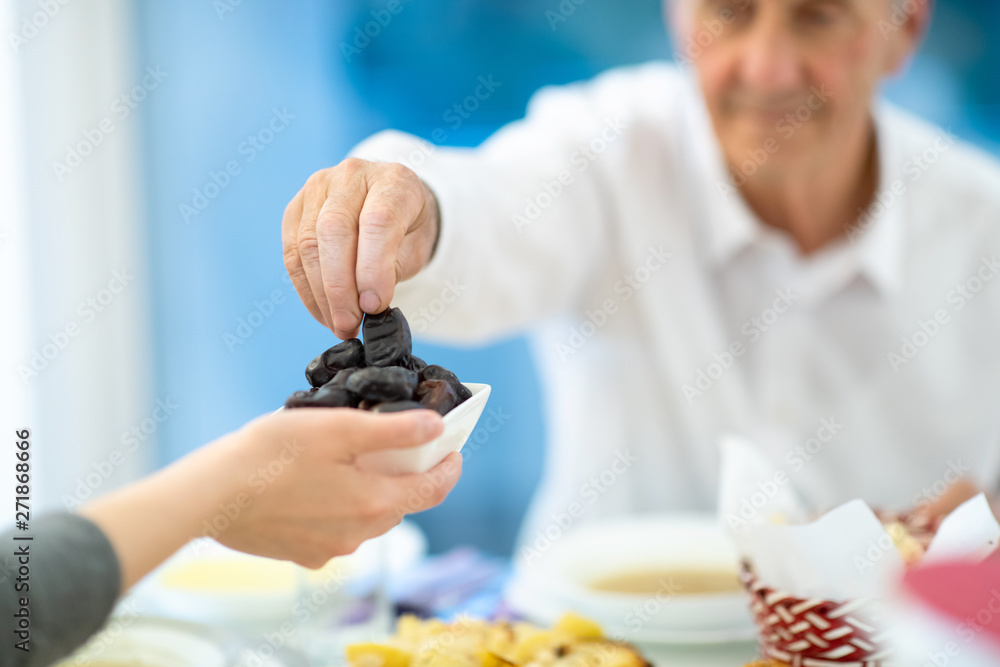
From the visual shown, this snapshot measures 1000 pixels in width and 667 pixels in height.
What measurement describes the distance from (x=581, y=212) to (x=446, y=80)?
1.57m

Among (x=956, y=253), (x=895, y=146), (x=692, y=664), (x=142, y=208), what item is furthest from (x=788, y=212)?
(x=142, y=208)

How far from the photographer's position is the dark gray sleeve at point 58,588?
0.55 metres

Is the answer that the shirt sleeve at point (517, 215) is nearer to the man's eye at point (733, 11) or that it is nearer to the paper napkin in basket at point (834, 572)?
the man's eye at point (733, 11)

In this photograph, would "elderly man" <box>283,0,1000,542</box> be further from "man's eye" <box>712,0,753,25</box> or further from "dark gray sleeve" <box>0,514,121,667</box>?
"dark gray sleeve" <box>0,514,121,667</box>

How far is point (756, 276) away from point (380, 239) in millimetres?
1289

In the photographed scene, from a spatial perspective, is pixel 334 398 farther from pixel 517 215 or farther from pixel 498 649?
pixel 517 215

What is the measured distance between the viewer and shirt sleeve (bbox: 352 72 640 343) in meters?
1.16

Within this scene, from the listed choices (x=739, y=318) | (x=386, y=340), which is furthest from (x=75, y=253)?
(x=386, y=340)

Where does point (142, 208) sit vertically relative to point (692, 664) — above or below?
above

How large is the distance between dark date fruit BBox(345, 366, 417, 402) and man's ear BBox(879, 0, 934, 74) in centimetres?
143

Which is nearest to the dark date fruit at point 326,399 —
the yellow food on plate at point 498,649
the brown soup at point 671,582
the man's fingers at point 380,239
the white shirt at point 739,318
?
the man's fingers at point 380,239

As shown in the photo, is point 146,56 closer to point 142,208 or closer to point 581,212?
point 142,208

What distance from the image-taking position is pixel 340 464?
61cm

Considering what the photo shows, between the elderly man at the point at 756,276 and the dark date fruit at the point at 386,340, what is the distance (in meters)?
0.84
